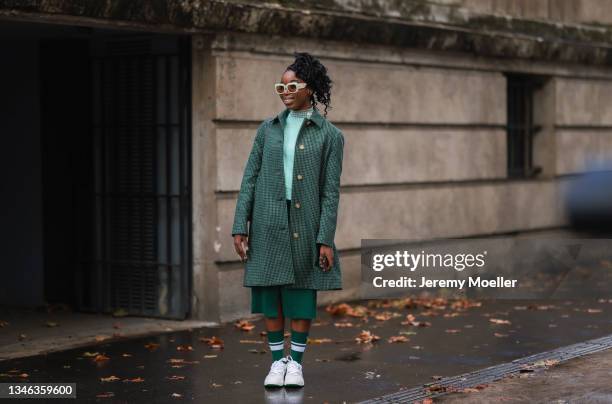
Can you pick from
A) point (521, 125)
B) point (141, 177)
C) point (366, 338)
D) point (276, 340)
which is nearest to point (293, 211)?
point (276, 340)

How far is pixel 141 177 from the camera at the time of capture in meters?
12.3

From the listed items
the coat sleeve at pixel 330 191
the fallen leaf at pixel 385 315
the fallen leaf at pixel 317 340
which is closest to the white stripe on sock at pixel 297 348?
the coat sleeve at pixel 330 191

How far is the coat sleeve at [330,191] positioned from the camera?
326 inches

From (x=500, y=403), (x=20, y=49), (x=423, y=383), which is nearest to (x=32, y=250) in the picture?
(x=20, y=49)

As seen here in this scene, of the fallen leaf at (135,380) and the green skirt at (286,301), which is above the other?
the green skirt at (286,301)

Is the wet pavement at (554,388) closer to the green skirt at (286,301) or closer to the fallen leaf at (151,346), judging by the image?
the green skirt at (286,301)

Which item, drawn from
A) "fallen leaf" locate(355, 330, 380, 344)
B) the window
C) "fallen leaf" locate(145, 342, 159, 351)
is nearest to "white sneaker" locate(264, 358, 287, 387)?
"fallen leaf" locate(145, 342, 159, 351)

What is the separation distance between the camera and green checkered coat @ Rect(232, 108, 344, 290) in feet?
27.3

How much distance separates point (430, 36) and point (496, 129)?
6.60 ft

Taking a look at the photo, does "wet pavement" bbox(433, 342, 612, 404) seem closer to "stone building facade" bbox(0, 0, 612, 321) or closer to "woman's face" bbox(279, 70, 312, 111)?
"woman's face" bbox(279, 70, 312, 111)

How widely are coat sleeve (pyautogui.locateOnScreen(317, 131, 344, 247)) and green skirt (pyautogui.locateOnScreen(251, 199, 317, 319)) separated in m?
0.24

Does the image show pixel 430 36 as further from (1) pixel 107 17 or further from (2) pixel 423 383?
(2) pixel 423 383

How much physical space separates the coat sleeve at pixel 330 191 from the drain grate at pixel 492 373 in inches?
41.9

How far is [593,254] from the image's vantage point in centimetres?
1797
